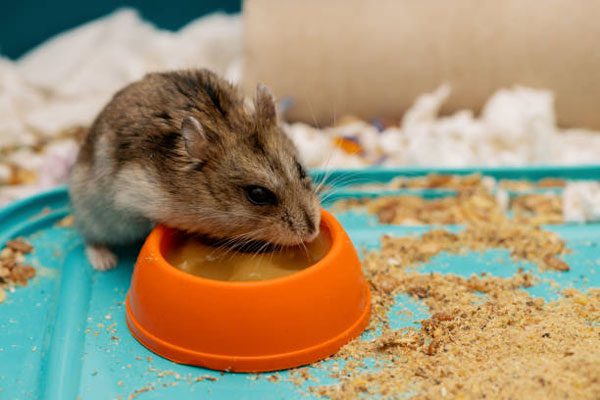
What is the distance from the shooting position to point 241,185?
119 inches

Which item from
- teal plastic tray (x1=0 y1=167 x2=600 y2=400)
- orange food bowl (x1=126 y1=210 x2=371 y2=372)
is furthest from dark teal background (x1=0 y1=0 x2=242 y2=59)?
orange food bowl (x1=126 y1=210 x2=371 y2=372)

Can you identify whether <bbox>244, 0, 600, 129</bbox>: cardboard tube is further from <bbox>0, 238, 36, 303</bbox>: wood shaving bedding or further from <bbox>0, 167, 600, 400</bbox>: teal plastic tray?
<bbox>0, 238, 36, 303</bbox>: wood shaving bedding

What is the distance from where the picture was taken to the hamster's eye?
299 cm

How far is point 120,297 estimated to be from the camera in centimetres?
338

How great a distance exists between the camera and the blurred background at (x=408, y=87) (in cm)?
502

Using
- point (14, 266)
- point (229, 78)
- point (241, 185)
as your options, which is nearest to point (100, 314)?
point (14, 266)

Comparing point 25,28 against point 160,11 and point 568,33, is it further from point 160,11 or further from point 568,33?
point 568,33

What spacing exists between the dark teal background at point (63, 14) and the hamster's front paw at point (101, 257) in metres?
3.09

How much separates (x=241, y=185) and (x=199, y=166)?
0.21 meters

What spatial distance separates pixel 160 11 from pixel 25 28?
110cm

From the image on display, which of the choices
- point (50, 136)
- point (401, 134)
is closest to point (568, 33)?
point (401, 134)

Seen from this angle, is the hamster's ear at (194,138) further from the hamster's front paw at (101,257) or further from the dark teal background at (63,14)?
the dark teal background at (63,14)

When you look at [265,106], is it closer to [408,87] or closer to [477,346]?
[477,346]

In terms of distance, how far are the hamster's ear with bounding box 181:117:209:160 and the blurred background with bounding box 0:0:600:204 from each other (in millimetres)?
1781
